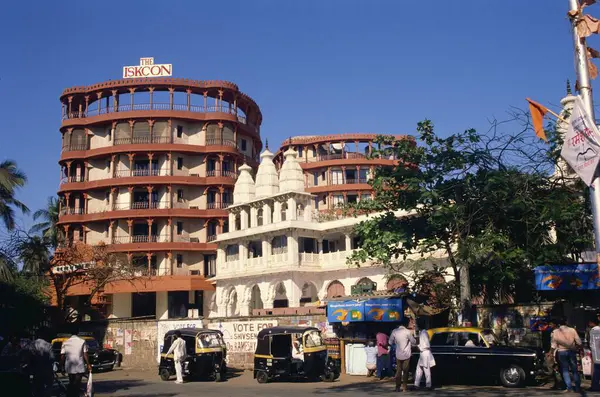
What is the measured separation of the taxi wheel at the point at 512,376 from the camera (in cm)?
1798

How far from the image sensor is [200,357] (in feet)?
79.3

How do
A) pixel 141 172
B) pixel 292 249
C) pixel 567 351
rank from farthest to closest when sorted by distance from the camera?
pixel 141 172 < pixel 292 249 < pixel 567 351

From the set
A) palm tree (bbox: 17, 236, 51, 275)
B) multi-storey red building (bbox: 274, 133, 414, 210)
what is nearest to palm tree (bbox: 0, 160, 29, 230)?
palm tree (bbox: 17, 236, 51, 275)

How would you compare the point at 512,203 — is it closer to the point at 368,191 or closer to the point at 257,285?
the point at 257,285

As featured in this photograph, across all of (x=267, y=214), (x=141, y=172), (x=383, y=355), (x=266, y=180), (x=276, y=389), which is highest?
(x=141, y=172)

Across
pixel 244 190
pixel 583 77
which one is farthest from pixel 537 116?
pixel 244 190

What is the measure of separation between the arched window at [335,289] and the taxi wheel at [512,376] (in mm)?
24580

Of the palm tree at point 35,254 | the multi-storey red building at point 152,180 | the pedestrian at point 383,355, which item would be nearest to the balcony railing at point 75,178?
the multi-storey red building at point 152,180

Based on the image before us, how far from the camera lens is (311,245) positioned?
44.3 m

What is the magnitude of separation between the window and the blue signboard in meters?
5.73

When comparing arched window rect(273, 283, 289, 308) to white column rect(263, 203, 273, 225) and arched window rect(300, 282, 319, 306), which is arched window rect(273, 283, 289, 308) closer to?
arched window rect(300, 282, 319, 306)

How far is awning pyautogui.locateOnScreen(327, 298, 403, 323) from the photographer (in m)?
24.6

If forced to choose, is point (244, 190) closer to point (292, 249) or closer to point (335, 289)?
point (292, 249)

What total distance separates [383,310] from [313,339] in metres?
3.43
